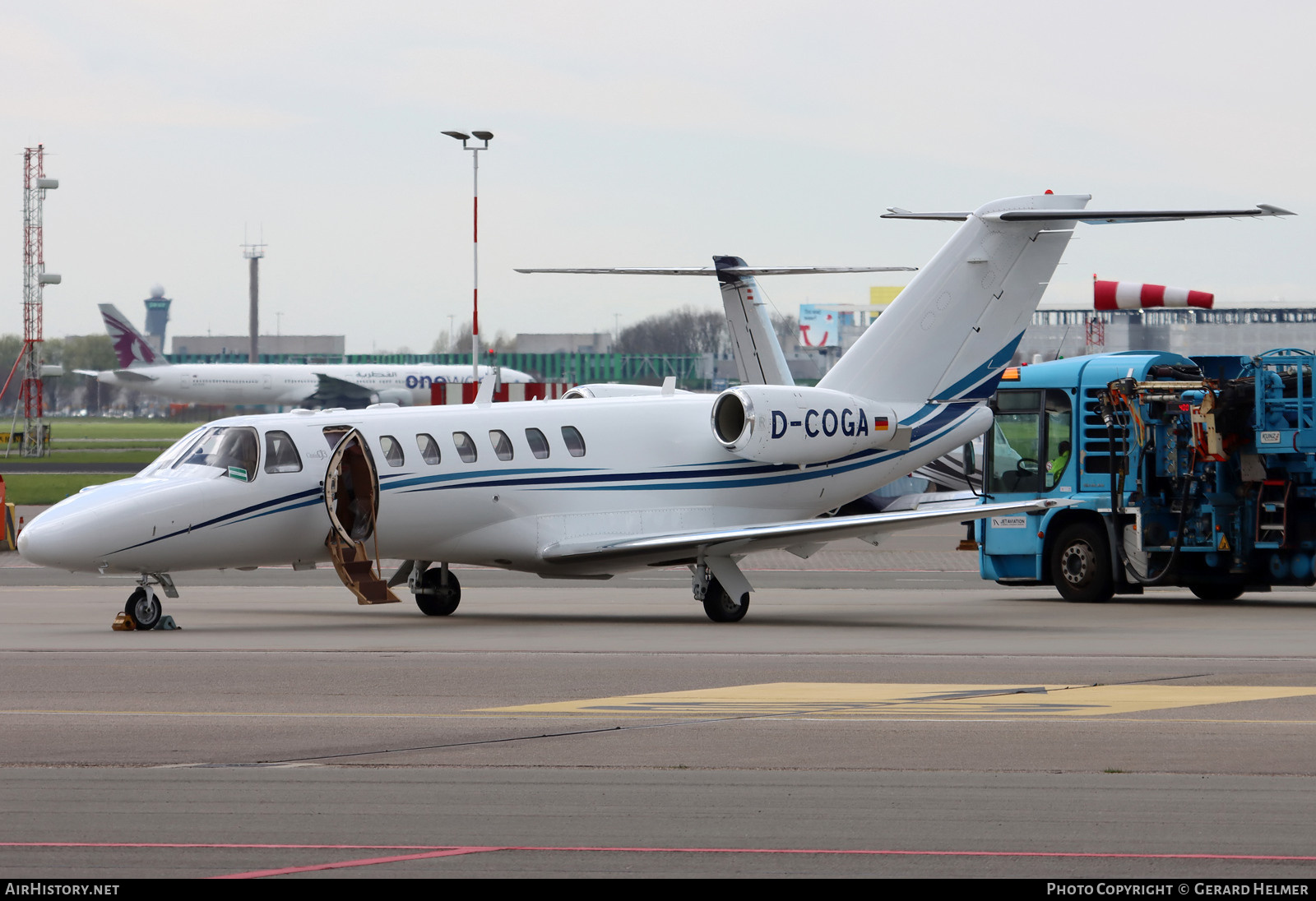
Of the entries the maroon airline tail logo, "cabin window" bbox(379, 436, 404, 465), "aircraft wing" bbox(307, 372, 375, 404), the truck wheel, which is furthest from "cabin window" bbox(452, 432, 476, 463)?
the maroon airline tail logo

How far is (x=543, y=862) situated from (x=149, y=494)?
41.1 ft

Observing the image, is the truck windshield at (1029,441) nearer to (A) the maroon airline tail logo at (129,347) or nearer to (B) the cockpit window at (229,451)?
(B) the cockpit window at (229,451)

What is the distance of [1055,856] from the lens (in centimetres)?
747

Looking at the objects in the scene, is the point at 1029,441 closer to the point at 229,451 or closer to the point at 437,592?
the point at 437,592

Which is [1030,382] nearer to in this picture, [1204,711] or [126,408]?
[1204,711]

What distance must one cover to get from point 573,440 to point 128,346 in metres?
79.1

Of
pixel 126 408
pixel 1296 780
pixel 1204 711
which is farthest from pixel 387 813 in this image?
pixel 126 408

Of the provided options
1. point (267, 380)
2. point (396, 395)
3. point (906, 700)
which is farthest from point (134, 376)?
point (906, 700)

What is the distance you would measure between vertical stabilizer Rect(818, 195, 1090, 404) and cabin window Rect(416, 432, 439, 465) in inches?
219

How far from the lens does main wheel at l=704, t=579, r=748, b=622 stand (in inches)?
806

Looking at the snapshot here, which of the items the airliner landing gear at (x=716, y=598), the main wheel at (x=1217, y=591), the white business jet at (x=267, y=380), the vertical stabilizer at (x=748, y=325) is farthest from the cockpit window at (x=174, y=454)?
the white business jet at (x=267, y=380)

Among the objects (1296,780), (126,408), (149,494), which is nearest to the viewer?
(1296,780)

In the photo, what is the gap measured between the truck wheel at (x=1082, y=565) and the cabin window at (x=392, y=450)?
9.03 metres

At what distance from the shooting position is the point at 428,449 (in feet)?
67.4
